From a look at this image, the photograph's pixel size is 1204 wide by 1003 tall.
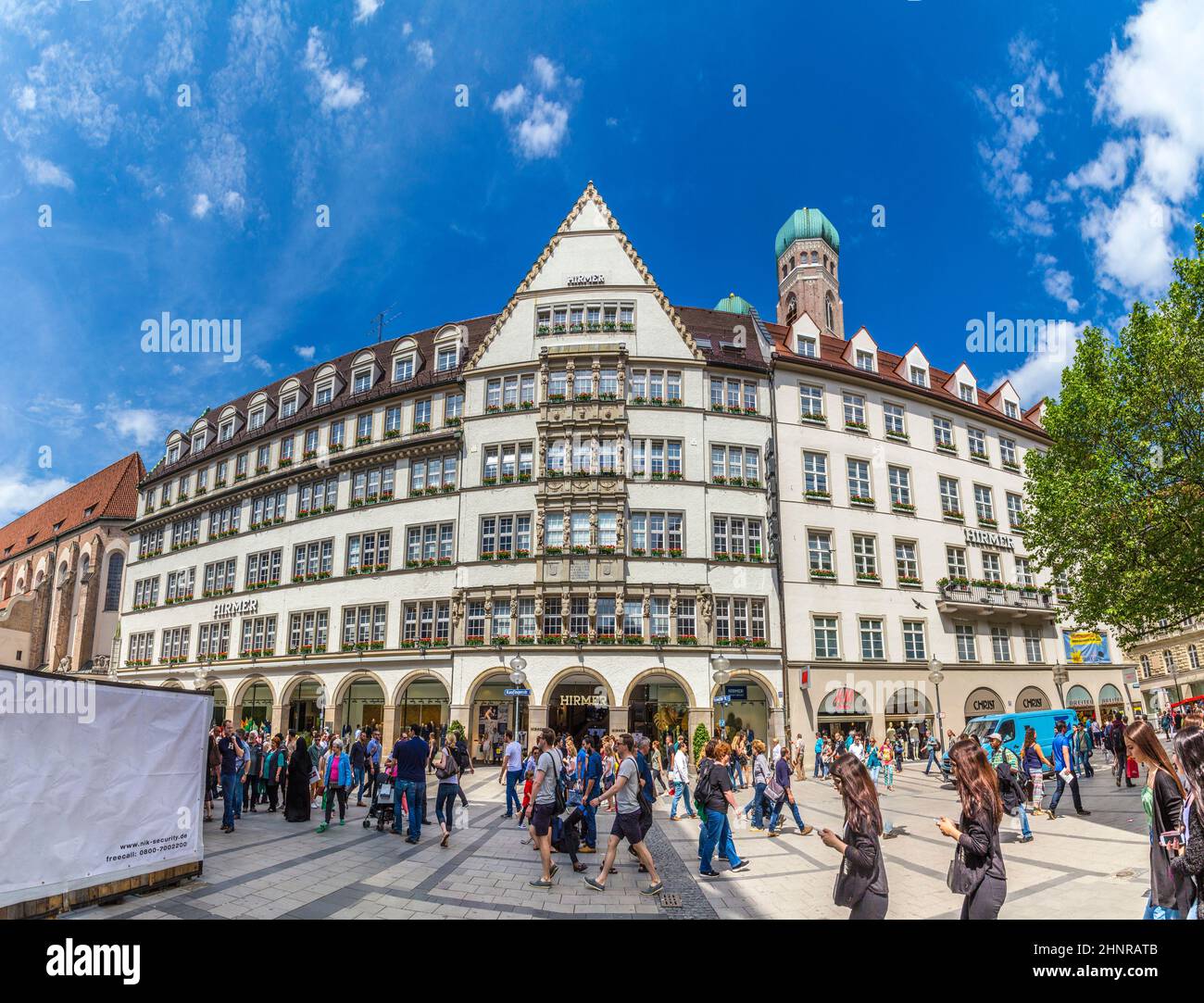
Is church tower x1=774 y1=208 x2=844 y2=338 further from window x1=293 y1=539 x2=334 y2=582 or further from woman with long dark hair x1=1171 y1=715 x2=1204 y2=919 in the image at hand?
woman with long dark hair x1=1171 y1=715 x2=1204 y2=919

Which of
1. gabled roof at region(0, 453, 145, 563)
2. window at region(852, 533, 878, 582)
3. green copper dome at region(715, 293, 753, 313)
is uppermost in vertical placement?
green copper dome at region(715, 293, 753, 313)

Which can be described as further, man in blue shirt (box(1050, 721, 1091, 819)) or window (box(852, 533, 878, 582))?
window (box(852, 533, 878, 582))

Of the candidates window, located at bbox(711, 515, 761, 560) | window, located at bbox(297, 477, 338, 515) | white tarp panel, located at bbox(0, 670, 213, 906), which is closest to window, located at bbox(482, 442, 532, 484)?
window, located at bbox(711, 515, 761, 560)

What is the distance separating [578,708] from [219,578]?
24646 millimetres

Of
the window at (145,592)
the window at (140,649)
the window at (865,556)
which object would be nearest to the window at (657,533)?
the window at (865,556)

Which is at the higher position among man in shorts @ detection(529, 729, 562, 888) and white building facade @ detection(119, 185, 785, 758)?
white building facade @ detection(119, 185, 785, 758)

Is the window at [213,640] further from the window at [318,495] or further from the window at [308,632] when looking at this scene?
the window at [318,495]

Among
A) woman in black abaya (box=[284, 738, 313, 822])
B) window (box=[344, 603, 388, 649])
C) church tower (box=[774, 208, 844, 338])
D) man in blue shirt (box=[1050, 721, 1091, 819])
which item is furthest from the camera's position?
church tower (box=[774, 208, 844, 338])

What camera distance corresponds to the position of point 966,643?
35.6 m

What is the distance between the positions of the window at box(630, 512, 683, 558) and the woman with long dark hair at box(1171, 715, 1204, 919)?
2669 cm

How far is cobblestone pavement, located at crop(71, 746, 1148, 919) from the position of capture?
26.2 feet

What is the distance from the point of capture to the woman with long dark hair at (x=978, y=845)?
465cm

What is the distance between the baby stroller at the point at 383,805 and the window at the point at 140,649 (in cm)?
3931

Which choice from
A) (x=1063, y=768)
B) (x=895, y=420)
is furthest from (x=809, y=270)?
(x=1063, y=768)
